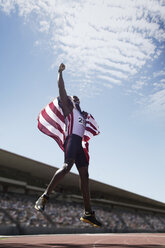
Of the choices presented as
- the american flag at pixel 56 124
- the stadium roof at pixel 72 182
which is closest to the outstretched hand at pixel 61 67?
the american flag at pixel 56 124

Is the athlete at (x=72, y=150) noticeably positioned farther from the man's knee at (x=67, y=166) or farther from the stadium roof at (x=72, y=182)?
the stadium roof at (x=72, y=182)

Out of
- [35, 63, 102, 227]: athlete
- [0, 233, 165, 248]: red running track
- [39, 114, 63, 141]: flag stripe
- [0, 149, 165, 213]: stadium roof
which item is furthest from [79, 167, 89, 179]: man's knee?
[0, 149, 165, 213]: stadium roof

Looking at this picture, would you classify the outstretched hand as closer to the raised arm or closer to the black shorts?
the raised arm

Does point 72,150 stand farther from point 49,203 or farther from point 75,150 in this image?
point 49,203

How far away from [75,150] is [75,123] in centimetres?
36

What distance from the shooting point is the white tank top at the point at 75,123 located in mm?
3440

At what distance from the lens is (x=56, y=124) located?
3.96 metres

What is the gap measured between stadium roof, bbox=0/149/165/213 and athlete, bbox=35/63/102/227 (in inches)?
641

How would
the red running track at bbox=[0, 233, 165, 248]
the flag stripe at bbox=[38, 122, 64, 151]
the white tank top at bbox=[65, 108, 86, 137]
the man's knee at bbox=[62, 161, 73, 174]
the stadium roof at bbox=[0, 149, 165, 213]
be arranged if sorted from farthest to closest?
the stadium roof at bbox=[0, 149, 165, 213]
the red running track at bbox=[0, 233, 165, 248]
the flag stripe at bbox=[38, 122, 64, 151]
the white tank top at bbox=[65, 108, 86, 137]
the man's knee at bbox=[62, 161, 73, 174]

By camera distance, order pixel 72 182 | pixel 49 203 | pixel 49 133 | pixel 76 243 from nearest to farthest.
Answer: pixel 49 133 → pixel 76 243 → pixel 49 203 → pixel 72 182

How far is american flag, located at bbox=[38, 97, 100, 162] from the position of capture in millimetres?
3848

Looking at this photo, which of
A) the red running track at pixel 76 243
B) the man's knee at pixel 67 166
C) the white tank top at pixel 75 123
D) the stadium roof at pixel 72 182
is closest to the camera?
the man's knee at pixel 67 166

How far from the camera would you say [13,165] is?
23516mm

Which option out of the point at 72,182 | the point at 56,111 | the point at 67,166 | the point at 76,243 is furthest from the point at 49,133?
the point at 72,182
